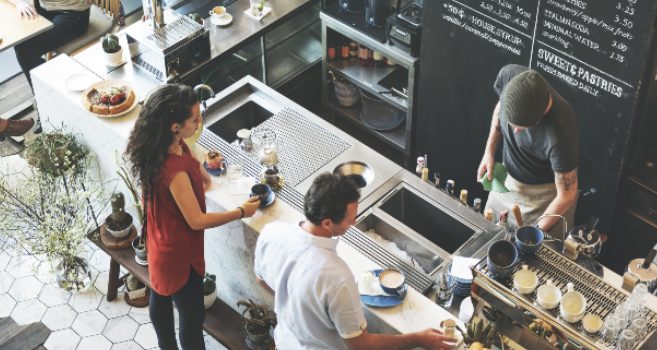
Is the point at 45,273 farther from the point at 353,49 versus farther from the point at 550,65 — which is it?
the point at 550,65

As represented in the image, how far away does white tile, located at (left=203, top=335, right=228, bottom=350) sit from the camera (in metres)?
4.75

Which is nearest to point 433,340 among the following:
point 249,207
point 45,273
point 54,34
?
point 249,207

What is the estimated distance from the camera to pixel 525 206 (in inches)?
180

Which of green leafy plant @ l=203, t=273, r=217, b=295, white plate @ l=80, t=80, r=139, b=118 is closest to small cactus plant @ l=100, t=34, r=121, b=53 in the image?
white plate @ l=80, t=80, r=139, b=118

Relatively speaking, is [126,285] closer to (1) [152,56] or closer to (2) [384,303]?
(1) [152,56]

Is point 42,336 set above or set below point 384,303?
below

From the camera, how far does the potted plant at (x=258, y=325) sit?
13.9 ft

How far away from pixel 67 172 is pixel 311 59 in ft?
6.94

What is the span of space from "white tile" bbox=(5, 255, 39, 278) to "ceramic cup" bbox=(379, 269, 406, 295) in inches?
96.4

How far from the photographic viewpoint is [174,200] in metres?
3.68

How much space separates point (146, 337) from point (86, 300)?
1.54ft

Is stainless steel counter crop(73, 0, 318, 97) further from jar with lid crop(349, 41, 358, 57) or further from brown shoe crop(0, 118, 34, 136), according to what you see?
brown shoe crop(0, 118, 34, 136)

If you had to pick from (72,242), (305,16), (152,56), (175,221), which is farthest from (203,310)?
(305,16)

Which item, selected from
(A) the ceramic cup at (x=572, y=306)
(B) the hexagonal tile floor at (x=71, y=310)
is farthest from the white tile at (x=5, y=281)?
(A) the ceramic cup at (x=572, y=306)
